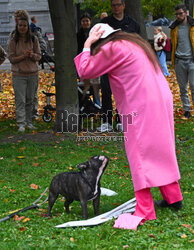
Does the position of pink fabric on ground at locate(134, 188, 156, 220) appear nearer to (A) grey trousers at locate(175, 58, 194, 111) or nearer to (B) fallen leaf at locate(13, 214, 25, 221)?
(B) fallen leaf at locate(13, 214, 25, 221)

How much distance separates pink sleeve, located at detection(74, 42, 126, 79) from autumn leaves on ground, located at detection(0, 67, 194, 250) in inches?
59.8

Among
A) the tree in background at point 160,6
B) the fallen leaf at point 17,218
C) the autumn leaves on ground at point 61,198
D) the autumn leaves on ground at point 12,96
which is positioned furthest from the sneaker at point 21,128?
the tree in background at point 160,6

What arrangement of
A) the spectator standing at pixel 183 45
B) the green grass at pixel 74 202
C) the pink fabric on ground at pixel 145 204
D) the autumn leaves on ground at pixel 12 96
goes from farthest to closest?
the autumn leaves on ground at pixel 12 96 < the spectator standing at pixel 183 45 < the pink fabric on ground at pixel 145 204 < the green grass at pixel 74 202

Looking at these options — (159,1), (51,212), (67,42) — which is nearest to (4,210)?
(51,212)

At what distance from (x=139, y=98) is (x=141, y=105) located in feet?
0.23

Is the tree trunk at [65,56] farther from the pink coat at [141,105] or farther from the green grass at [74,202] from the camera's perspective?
the pink coat at [141,105]

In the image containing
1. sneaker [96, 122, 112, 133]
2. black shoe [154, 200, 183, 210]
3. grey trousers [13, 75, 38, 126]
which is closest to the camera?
black shoe [154, 200, 183, 210]

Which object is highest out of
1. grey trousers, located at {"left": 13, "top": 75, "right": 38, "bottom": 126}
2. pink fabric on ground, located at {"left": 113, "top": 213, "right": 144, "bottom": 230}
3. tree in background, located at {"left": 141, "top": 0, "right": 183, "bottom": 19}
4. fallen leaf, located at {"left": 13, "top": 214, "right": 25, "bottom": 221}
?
tree in background, located at {"left": 141, "top": 0, "right": 183, "bottom": 19}

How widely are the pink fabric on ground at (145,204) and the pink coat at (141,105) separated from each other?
13 cm

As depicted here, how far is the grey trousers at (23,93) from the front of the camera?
404 inches

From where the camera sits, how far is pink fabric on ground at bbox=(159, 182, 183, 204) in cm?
522

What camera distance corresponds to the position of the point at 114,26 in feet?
31.8

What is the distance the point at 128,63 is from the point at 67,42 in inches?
200

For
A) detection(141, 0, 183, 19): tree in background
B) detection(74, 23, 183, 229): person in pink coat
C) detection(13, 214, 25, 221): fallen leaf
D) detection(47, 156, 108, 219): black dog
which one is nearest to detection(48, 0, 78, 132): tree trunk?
detection(13, 214, 25, 221): fallen leaf
